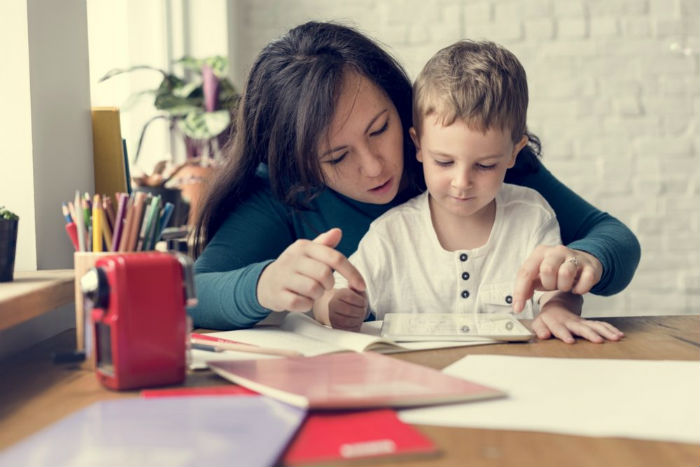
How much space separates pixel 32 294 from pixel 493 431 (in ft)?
1.72

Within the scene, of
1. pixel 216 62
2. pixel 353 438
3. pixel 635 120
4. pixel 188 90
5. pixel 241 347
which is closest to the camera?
pixel 353 438

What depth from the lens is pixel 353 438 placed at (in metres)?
0.56

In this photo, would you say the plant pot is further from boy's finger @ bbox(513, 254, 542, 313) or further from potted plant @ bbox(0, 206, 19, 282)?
boy's finger @ bbox(513, 254, 542, 313)

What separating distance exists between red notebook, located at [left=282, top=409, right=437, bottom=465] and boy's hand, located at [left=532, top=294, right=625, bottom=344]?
391 millimetres

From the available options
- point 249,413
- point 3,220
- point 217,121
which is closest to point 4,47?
point 3,220

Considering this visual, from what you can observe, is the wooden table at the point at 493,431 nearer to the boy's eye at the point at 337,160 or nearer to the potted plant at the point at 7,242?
the potted plant at the point at 7,242

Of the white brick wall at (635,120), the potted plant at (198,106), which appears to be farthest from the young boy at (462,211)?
the white brick wall at (635,120)

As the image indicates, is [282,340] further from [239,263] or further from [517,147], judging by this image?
[517,147]

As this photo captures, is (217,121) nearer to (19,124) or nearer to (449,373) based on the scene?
(19,124)

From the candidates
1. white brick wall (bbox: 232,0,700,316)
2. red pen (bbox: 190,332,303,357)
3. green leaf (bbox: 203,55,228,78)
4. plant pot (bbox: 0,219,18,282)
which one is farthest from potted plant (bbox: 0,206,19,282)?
white brick wall (bbox: 232,0,700,316)

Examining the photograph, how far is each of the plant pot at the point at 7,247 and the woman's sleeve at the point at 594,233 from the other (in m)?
0.75

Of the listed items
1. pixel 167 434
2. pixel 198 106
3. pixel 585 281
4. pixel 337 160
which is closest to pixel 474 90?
pixel 337 160

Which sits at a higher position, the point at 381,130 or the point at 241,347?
the point at 381,130

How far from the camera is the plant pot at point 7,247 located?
0.90 metres
